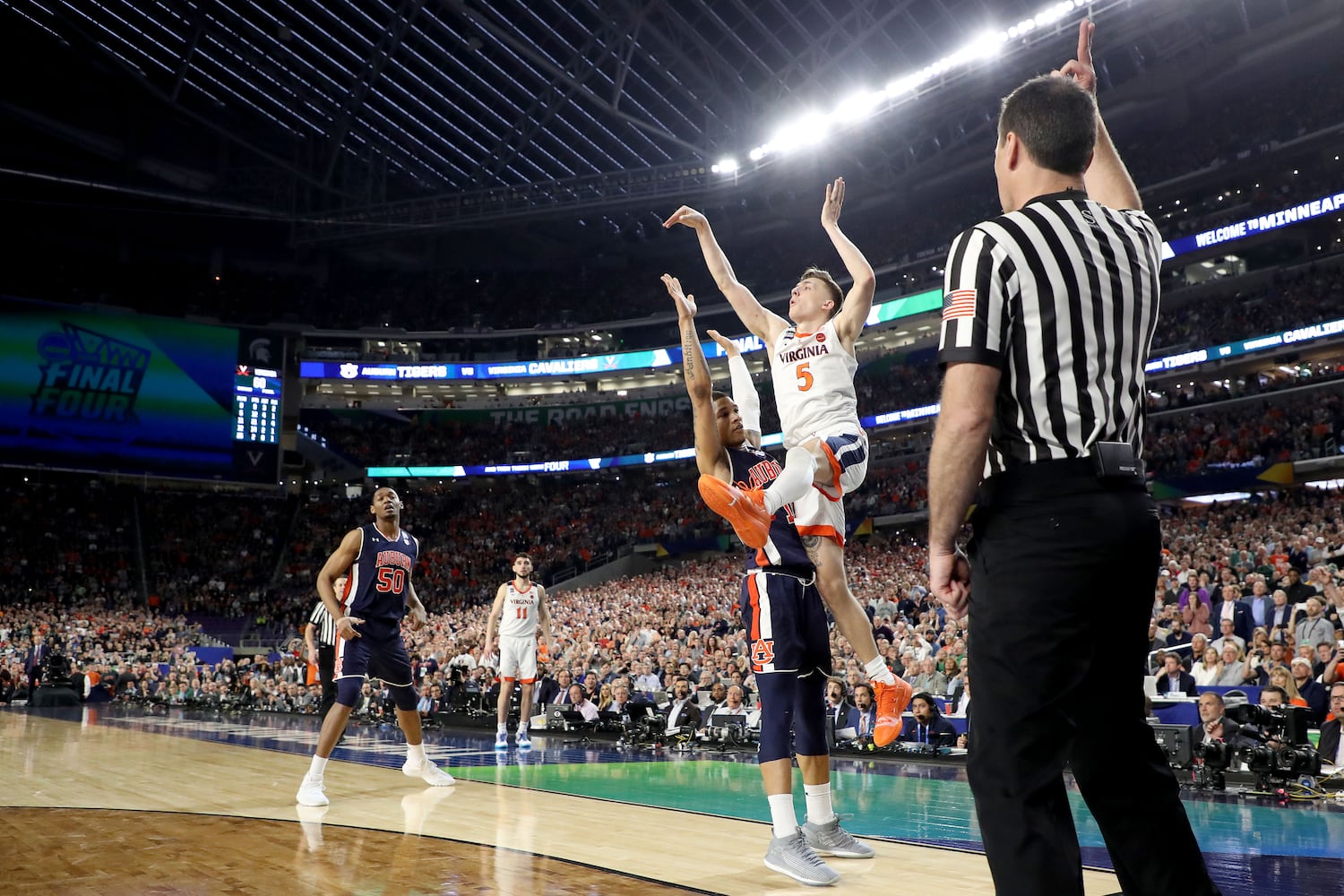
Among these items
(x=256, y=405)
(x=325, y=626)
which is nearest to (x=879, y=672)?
(x=325, y=626)

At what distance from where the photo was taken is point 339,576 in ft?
23.1

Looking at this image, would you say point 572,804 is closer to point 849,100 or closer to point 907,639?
point 907,639

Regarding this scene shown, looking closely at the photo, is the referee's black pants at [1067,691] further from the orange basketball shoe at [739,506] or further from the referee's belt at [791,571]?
the referee's belt at [791,571]

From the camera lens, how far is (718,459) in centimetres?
462

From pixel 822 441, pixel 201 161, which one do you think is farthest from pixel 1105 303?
pixel 201 161

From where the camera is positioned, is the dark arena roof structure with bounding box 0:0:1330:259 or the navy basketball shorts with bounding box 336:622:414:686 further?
the dark arena roof structure with bounding box 0:0:1330:259

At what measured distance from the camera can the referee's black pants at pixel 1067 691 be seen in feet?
6.63

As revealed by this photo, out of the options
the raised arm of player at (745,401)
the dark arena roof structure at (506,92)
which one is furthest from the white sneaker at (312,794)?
the dark arena roof structure at (506,92)

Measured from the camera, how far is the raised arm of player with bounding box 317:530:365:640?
674cm

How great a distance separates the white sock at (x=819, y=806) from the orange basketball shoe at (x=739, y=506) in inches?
Answer: 53.7

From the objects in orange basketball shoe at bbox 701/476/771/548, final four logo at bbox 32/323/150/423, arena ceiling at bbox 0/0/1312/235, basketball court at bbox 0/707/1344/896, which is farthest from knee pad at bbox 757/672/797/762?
final four logo at bbox 32/323/150/423

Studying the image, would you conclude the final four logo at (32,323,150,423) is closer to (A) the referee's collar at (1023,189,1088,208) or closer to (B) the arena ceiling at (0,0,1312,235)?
(B) the arena ceiling at (0,0,1312,235)

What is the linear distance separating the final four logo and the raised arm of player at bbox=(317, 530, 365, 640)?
92.1 feet

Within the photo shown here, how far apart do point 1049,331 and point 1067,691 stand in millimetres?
767
